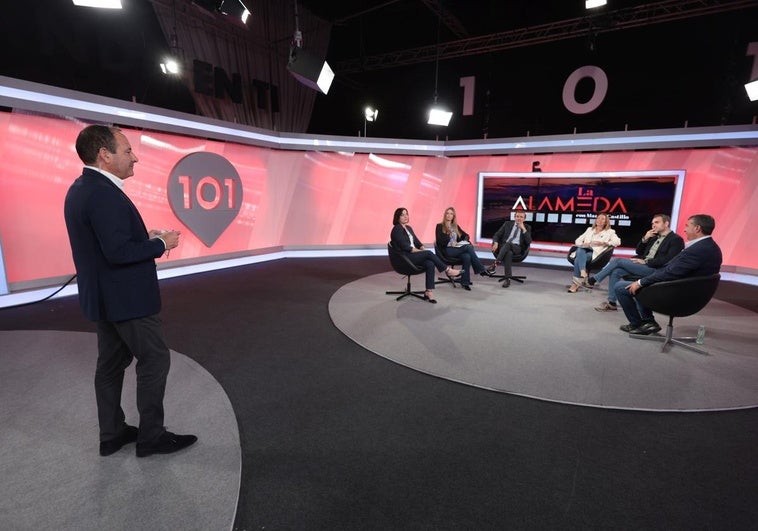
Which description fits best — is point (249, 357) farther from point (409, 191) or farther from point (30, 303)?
point (409, 191)

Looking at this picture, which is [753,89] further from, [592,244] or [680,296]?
[680,296]

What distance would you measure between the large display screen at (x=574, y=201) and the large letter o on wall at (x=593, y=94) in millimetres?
1438

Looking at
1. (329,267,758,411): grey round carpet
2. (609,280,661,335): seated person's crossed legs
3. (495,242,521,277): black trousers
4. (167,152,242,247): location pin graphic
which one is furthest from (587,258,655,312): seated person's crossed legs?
(167,152,242,247): location pin graphic

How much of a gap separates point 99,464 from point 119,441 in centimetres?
12

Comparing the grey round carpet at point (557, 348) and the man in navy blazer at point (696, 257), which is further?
the man in navy blazer at point (696, 257)

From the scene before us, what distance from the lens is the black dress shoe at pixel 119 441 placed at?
1.96m

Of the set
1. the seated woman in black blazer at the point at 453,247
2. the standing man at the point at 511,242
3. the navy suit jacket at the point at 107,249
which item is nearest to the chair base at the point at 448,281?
the seated woman in black blazer at the point at 453,247

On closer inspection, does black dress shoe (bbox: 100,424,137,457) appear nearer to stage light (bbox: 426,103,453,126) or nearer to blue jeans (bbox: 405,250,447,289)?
blue jeans (bbox: 405,250,447,289)

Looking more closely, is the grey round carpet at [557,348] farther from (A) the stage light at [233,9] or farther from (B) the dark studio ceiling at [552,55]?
(B) the dark studio ceiling at [552,55]

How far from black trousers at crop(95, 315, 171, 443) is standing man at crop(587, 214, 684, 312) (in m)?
4.57

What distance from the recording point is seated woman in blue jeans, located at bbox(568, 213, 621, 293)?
18.0 ft

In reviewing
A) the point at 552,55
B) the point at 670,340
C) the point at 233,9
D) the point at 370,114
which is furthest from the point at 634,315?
the point at 370,114

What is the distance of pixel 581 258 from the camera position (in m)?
5.60

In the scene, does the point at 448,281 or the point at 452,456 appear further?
the point at 448,281
